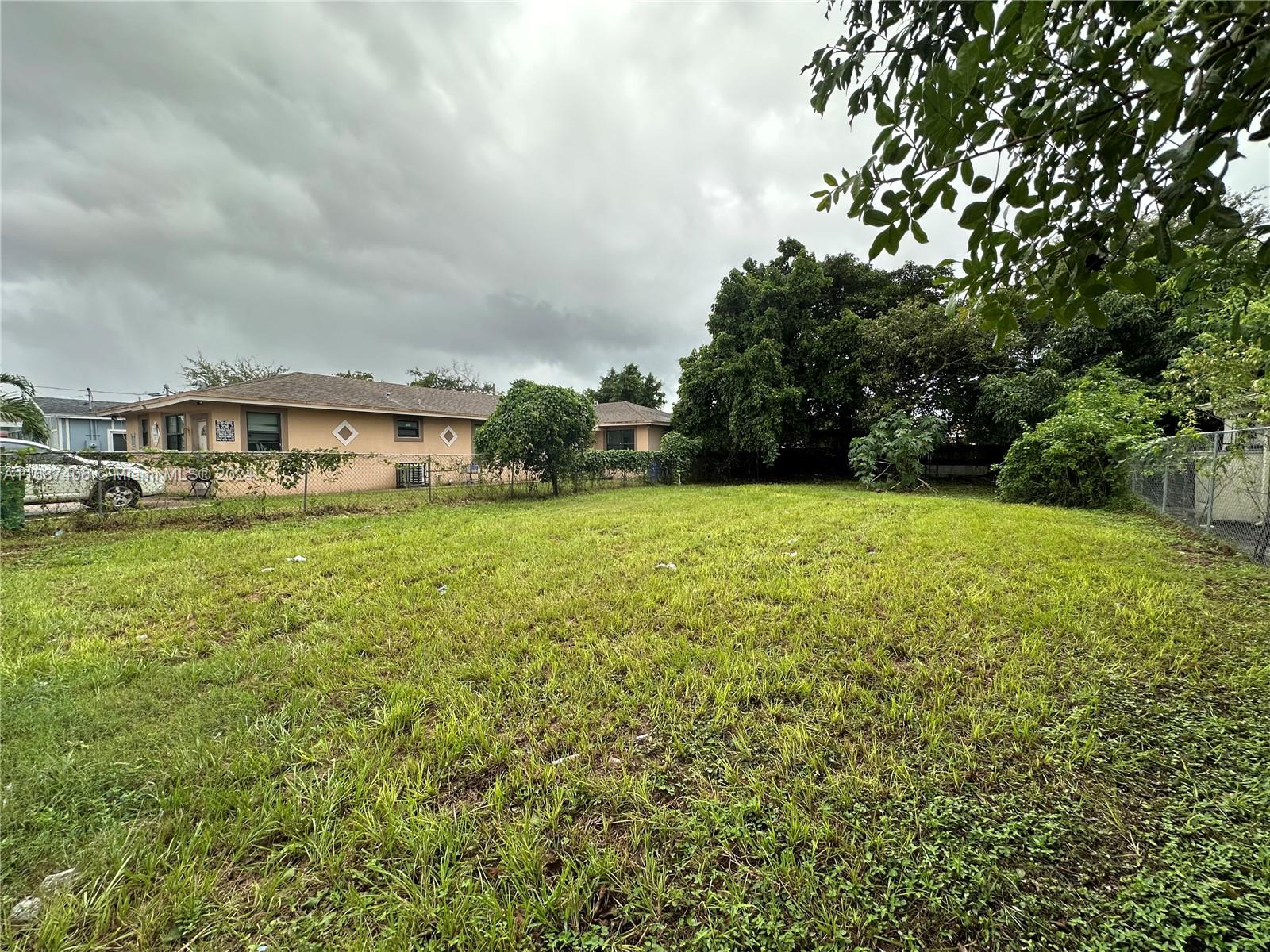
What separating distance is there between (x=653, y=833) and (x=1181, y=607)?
13.8ft

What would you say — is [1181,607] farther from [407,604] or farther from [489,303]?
[489,303]

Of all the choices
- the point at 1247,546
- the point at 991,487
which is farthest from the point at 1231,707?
the point at 991,487

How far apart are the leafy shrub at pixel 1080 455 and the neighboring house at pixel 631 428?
13.6m

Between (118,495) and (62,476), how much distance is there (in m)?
0.94

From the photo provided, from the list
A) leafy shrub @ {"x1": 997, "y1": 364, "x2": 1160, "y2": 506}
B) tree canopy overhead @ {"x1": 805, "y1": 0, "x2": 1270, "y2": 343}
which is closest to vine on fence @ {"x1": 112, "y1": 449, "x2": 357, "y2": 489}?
tree canopy overhead @ {"x1": 805, "y1": 0, "x2": 1270, "y2": 343}

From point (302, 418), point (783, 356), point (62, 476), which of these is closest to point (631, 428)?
point (783, 356)

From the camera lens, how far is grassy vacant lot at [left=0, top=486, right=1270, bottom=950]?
128cm

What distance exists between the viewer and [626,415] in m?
22.2

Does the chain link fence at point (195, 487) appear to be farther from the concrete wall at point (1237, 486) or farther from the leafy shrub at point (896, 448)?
the concrete wall at point (1237, 486)

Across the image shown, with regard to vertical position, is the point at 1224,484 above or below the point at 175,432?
below

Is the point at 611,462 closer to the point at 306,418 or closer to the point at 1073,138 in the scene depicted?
the point at 306,418

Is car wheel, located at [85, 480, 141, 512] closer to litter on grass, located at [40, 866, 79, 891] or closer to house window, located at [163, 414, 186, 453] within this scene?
house window, located at [163, 414, 186, 453]

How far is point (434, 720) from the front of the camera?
7.22 ft

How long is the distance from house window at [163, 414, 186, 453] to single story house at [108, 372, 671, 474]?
0.02 m
